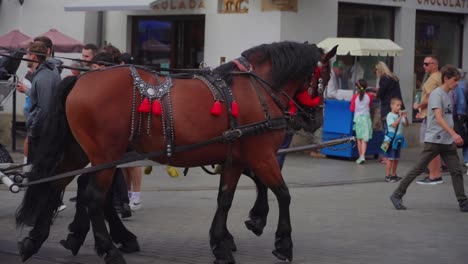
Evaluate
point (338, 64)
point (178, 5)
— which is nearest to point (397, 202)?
point (338, 64)

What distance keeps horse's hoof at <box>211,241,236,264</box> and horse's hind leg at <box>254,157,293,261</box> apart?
1.39 feet

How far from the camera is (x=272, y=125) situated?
8055mm

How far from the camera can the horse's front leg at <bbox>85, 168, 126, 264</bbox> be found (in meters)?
7.63

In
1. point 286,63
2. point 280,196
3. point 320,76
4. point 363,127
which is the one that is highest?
point 286,63

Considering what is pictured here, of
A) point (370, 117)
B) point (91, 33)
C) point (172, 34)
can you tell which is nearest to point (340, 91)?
point (370, 117)

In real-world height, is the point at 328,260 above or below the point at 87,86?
below

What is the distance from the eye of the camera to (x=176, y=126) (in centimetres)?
775

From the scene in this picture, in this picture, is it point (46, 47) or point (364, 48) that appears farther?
point (364, 48)

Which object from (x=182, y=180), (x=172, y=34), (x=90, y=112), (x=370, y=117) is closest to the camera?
(x=90, y=112)

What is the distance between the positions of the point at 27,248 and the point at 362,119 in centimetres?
1018

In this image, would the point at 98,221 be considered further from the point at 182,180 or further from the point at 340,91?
the point at 340,91

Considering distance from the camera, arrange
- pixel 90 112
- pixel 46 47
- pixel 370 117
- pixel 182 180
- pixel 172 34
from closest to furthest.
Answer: pixel 90 112, pixel 46 47, pixel 182 180, pixel 370 117, pixel 172 34

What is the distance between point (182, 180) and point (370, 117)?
4786 mm

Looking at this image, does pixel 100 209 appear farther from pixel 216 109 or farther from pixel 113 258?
pixel 216 109
